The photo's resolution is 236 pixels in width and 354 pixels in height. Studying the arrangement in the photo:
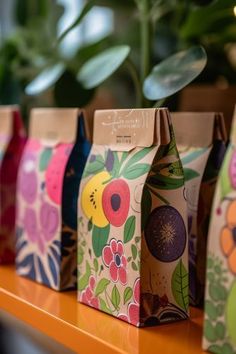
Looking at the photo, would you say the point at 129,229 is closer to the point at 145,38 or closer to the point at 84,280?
the point at 84,280

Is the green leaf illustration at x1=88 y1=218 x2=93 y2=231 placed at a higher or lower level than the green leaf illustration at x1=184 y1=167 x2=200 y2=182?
lower

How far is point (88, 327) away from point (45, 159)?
0.92ft

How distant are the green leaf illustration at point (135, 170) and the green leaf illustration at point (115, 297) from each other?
126 mm

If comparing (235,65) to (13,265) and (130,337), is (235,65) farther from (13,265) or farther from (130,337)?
(130,337)

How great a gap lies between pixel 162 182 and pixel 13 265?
14.6 inches

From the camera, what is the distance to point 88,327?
0.62 m

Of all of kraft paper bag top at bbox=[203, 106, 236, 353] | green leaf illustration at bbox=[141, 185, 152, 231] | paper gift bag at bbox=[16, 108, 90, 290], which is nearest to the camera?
kraft paper bag top at bbox=[203, 106, 236, 353]

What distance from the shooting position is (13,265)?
90 cm

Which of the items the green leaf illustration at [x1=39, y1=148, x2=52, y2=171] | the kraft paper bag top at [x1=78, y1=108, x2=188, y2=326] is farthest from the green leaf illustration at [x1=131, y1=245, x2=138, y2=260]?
the green leaf illustration at [x1=39, y1=148, x2=52, y2=171]

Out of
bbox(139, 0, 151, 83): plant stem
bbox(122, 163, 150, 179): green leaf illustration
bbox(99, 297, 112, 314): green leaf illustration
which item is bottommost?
bbox(99, 297, 112, 314): green leaf illustration

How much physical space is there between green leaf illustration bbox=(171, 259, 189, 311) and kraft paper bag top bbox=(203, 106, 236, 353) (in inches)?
3.9

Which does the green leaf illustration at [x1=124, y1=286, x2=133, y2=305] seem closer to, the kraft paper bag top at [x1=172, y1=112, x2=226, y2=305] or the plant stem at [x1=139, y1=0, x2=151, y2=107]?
the kraft paper bag top at [x1=172, y1=112, x2=226, y2=305]

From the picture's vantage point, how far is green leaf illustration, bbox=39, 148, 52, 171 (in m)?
0.81

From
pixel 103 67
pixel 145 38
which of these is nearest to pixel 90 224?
pixel 103 67
